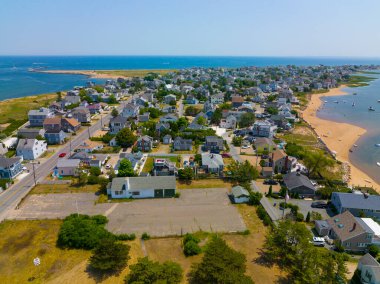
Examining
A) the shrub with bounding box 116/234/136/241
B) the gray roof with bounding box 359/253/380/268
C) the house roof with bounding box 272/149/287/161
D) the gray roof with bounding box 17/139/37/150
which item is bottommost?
the shrub with bounding box 116/234/136/241

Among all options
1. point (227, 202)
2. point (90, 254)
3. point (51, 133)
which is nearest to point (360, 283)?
point (227, 202)

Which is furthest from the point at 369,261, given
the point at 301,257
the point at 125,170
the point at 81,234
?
the point at 125,170

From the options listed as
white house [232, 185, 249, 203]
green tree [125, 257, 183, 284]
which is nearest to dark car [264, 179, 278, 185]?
white house [232, 185, 249, 203]

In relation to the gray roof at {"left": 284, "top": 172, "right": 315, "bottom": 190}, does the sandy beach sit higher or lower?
lower

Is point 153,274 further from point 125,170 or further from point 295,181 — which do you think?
point 295,181

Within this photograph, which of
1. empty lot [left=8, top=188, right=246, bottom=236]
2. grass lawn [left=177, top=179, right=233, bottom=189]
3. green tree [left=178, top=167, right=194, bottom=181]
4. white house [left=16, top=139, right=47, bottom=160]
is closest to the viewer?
empty lot [left=8, top=188, right=246, bottom=236]

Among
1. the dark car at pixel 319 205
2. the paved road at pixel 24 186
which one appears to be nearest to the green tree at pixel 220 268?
the dark car at pixel 319 205

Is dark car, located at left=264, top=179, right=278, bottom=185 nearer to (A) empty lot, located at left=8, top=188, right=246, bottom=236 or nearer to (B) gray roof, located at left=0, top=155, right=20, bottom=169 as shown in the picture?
(A) empty lot, located at left=8, top=188, right=246, bottom=236

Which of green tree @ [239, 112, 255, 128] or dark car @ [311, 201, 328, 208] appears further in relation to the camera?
green tree @ [239, 112, 255, 128]

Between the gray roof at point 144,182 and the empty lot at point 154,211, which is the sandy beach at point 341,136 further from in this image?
the gray roof at point 144,182
